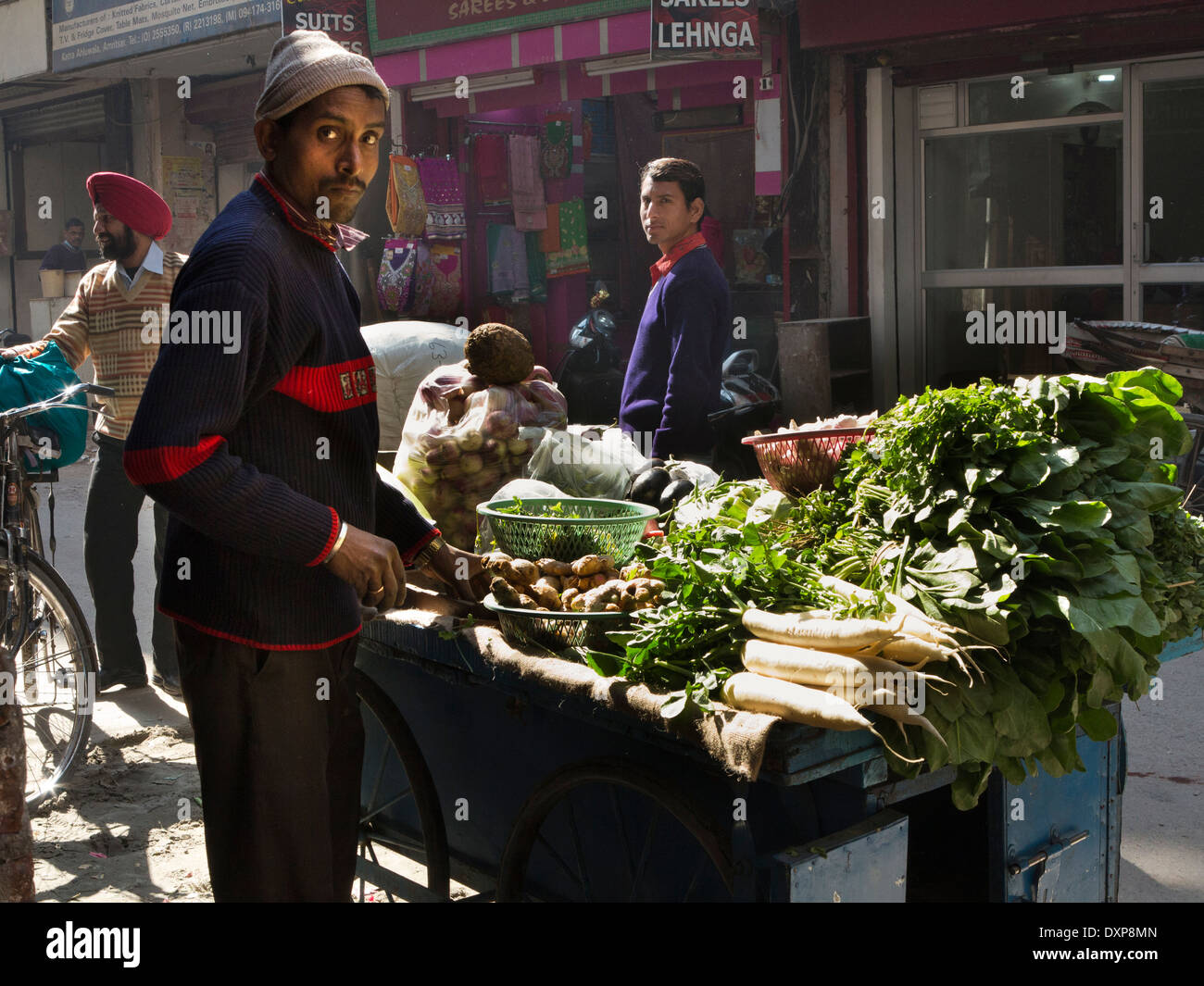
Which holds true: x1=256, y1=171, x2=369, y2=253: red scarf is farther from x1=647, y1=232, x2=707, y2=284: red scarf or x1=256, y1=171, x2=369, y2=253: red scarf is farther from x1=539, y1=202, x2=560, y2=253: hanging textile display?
x1=539, y1=202, x2=560, y2=253: hanging textile display

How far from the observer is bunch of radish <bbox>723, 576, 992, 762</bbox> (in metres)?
2.14

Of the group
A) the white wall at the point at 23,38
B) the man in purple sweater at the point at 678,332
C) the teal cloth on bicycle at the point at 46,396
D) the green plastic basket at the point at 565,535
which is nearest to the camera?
the green plastic basket at the point at 565,535

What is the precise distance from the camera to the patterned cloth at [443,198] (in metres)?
10.2

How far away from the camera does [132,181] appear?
17.9ft

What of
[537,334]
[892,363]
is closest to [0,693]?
[892,363]

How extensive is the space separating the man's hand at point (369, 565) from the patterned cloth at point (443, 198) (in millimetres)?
8241

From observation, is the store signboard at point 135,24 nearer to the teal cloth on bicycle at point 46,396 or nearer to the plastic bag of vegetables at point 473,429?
the teal cloth on bicycle at point 46,396

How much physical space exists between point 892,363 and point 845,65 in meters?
1.88

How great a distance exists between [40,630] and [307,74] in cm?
312

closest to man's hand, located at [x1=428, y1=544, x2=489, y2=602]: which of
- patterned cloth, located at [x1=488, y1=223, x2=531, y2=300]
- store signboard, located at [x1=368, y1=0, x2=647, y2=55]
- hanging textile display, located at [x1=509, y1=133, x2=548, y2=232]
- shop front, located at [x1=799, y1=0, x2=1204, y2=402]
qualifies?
shop front, located at [x1=799, y1=0, x2=1204, y2=402]

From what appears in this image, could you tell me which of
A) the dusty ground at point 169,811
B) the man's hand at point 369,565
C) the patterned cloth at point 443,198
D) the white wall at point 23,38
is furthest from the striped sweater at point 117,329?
the white wall at point 23,38

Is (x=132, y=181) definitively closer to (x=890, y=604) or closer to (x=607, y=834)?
(x=607, y=834)

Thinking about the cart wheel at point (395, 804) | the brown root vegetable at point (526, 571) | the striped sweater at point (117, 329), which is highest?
the striped sweater at point (117, 329)

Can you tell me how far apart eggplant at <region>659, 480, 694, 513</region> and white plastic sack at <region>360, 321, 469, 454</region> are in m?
3.29
